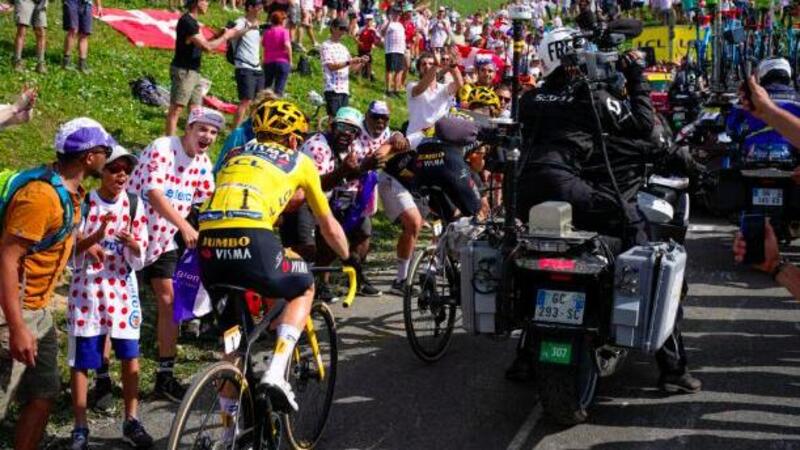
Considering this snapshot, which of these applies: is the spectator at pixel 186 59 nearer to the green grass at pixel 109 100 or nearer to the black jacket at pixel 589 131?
the green grass at pixel 109 100

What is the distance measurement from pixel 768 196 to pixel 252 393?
606 centimetres

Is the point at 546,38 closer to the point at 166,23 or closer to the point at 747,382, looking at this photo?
the point at 747,382

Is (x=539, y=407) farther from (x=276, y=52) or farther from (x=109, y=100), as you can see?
(x=109, y=100)

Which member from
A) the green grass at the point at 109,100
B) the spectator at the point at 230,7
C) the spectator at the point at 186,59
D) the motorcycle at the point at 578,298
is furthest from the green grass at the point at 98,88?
the motorcycle at the point at 578,298

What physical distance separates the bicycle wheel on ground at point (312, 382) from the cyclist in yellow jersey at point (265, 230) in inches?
19.3

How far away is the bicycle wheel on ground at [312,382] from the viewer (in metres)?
5.38

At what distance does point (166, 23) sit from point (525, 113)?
14.0 metres

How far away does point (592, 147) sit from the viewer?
5945 millimetres

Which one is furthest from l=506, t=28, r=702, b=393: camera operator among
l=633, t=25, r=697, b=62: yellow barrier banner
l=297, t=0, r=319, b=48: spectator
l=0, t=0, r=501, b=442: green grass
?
l=633, t=25, r=697, b=62: yellow barrier banner

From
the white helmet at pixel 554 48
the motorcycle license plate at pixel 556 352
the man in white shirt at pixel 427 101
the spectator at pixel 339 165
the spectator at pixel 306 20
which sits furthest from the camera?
the spectator at pixel 306 20

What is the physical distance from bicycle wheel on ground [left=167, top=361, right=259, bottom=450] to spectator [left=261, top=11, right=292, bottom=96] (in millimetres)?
10220

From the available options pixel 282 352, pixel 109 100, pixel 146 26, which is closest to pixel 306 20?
pixel 146 26

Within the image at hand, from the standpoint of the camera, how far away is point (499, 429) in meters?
5.69

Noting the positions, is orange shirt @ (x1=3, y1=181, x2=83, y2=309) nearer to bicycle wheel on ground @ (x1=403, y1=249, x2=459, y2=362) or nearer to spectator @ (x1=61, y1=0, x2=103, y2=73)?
bicycle wheel on ground @ (x1=403, y1=249, x2=459, y2=362)
